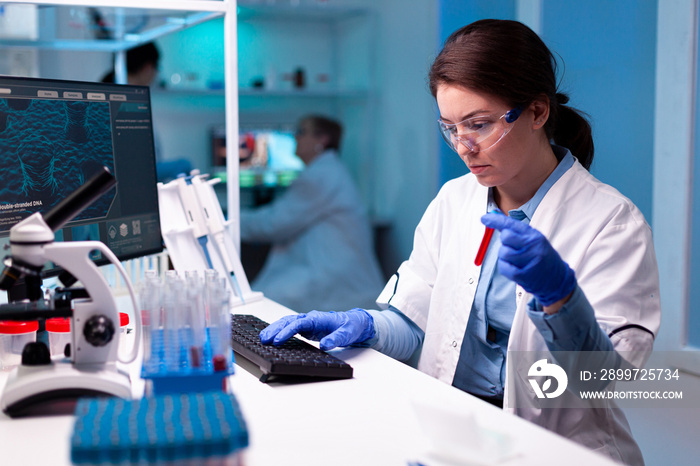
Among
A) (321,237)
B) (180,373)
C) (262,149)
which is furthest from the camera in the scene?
(262,149)

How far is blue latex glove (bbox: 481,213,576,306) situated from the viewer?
106cm

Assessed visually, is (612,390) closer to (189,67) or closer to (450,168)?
(450,168)

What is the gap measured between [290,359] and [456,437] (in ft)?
1.32

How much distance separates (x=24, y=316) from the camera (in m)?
0.91

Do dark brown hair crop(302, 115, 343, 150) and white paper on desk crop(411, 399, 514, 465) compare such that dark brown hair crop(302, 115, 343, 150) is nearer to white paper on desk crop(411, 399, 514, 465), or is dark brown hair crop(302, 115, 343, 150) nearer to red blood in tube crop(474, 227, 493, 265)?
red blood in tube crop(474, 227, 493, 265)

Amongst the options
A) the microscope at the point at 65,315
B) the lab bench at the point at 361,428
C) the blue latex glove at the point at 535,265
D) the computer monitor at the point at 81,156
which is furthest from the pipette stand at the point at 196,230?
the blue latex glove at the point at 535,265

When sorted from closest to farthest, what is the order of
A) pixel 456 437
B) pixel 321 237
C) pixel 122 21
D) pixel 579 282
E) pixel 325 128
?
1. pixel 456 437
2. pixel 579 282
3. pixel 122 21
4. pixel 321 237
5. pixel 325 128

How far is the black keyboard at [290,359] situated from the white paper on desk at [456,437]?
328 millimetres

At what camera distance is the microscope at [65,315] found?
0.90 metres

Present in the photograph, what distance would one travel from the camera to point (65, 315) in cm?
93

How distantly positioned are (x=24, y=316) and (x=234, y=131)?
98 cm

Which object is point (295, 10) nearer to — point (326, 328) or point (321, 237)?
point (321, 237)

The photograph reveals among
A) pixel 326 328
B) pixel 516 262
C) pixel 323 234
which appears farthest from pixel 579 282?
pixel 323 234

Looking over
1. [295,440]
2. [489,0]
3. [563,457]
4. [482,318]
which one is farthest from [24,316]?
[489,0]
